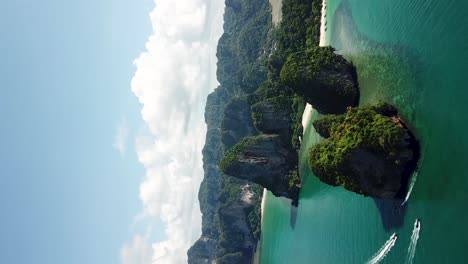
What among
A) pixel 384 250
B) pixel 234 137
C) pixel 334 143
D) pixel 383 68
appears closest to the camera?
pixel 384 250

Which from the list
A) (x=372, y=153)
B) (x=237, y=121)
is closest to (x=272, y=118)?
(x=237, y=121)

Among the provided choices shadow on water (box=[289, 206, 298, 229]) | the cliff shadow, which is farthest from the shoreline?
the cliff shadow

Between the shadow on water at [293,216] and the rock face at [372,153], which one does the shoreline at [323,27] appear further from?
the rock face at [372,153]

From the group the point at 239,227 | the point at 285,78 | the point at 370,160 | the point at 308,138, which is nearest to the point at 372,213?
the point at 370,160

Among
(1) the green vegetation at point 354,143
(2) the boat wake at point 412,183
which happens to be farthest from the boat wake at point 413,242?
(1) the green vegetation at point 354,143

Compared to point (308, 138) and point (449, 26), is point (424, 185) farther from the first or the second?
point (308, 138)

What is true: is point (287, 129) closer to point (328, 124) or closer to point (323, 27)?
point (323, 27)
